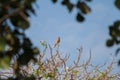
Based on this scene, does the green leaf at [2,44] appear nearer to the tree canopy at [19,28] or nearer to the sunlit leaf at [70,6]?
the tree canopy at [19,28]

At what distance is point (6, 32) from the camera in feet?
10.0

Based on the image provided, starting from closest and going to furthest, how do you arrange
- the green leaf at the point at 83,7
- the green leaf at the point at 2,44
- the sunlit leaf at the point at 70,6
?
the green leaf at the point at 2,44 → the green leaf at the point at 83,7 → the sunlit leaf at the point at 70,6

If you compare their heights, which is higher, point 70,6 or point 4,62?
point 70,6

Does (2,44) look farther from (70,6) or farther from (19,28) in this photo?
(70,6)

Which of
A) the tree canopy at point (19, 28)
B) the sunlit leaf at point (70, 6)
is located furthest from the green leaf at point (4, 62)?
the sunlit leaf at point (70, 6)

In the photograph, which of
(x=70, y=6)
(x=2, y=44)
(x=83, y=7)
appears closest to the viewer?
(x=2, y=44)

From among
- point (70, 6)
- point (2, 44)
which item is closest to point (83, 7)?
point (70, 6)

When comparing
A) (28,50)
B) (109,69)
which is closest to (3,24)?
(28,50)

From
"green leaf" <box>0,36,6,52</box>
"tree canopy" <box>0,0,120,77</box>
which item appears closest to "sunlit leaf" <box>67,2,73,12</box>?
"tree canopy" <box>0,0,120,77</box>

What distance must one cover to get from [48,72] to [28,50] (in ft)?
22.3

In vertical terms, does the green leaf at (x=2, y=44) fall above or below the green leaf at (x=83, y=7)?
below

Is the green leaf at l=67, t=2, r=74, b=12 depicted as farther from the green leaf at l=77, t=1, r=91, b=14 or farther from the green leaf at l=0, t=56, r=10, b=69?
the green leaf at l=0, t=56, r=10, b=69

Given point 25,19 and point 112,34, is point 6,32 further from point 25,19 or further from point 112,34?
point 112,34

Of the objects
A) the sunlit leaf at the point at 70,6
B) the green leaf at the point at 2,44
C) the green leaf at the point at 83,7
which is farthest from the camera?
the sunlit leaf at the point at 70,6
